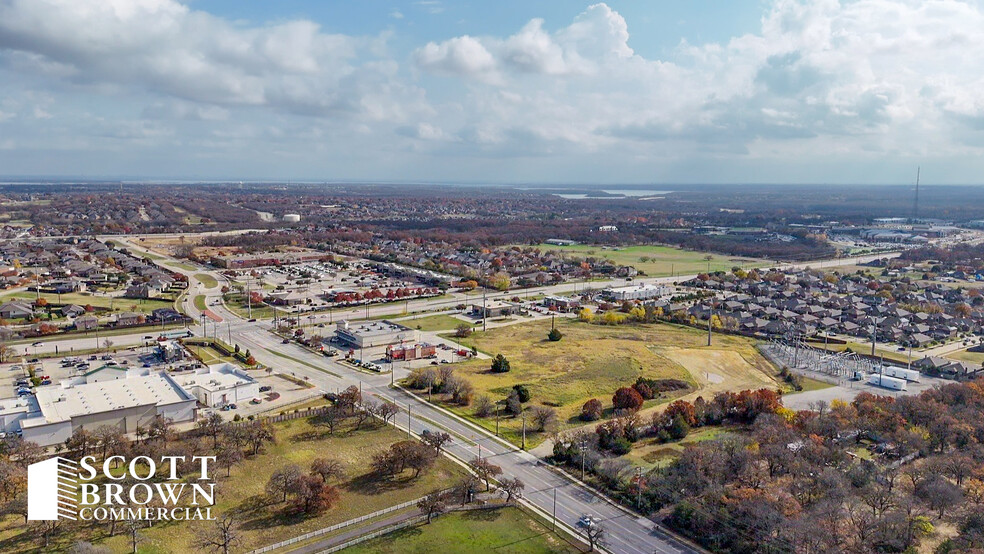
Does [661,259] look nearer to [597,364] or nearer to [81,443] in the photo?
[597,364]

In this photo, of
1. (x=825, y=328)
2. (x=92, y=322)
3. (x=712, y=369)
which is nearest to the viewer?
(x=712, y=369)

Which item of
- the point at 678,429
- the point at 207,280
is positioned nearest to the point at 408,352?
the point at 678,429

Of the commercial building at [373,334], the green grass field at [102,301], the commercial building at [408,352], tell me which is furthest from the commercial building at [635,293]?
the green grass field at [102,301]

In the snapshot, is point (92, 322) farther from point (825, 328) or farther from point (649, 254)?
point (649, 254)

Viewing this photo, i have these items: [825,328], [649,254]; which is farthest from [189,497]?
[649,254]

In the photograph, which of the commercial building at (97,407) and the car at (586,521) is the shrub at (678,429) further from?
the commercial building at (97,407)

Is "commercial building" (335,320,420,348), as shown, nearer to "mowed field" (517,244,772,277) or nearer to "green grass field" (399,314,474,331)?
"green grass field" (399,314,474,331)
